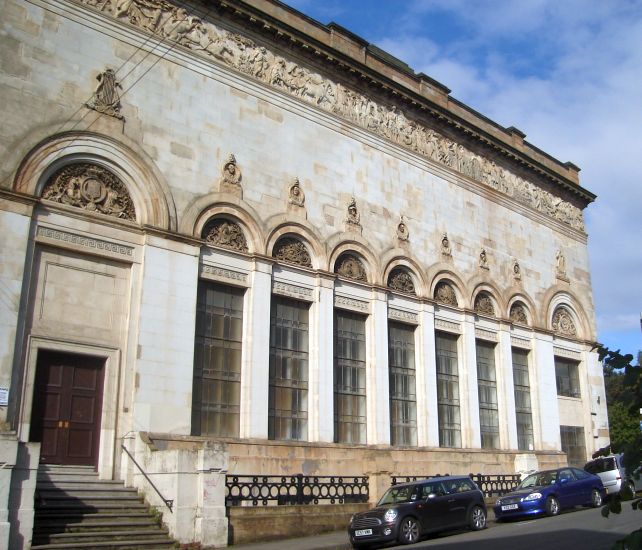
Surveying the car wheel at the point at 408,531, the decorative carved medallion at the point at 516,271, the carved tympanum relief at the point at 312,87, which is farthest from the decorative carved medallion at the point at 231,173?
the decorative carved medallion at the point at 516,271

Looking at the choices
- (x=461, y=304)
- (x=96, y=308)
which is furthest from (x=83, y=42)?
(x=461, y=304)

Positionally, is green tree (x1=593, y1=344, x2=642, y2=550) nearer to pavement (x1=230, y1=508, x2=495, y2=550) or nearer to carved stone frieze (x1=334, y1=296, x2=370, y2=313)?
pavement (x1=230, y1=508, x2=495, y2=550)

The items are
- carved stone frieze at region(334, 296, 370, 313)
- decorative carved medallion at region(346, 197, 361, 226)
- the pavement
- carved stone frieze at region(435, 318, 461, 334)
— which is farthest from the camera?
carved stone frieze at region(435, 318, 461, 334)

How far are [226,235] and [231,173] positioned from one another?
74.6 inches

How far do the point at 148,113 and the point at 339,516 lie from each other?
1174 centimetres

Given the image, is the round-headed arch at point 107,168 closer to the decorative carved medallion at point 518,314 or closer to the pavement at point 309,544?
the pavement at point 309,544

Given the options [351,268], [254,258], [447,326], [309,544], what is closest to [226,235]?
[254,258]

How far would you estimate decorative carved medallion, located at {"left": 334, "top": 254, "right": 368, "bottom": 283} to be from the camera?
2405cm

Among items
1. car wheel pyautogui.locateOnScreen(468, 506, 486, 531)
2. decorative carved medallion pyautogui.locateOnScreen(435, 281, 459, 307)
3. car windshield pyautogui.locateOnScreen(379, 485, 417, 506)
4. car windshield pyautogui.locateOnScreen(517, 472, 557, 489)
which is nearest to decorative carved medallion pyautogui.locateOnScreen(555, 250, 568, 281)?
decorative carved medallion pyautogui.locateOnScreen(435, 281, 459, 307)

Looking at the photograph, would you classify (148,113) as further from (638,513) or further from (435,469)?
(638,513)

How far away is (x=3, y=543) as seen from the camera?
503 inches

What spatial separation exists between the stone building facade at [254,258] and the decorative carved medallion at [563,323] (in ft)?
3.74

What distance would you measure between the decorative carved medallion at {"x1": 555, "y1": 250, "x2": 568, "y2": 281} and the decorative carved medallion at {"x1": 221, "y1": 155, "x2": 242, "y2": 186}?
1862 centimetres

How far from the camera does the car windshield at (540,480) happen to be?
20703 millimetres
